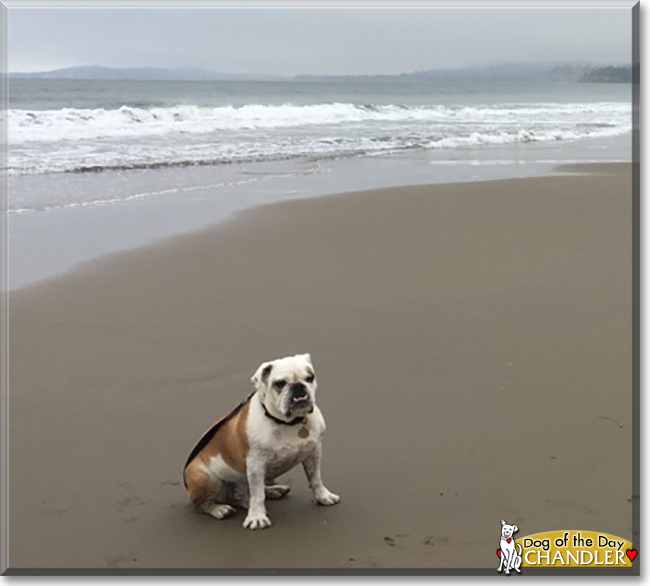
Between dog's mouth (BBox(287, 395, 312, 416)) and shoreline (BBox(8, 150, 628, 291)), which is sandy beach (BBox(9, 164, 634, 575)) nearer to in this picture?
shoreline (BBox(8, 150, 628, 291))

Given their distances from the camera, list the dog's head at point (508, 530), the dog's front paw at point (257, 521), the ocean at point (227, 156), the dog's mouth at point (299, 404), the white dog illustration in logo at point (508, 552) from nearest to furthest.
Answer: the white dog illustration in logo at point (508, 552) → the dog's head at point (508, 530) → the dog's mouth at point (299, 404) → the dog's front paw at point (257, 521) → the ocean at point (227, 156)

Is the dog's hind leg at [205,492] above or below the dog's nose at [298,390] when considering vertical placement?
below

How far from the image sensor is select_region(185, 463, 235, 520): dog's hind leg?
154 inches


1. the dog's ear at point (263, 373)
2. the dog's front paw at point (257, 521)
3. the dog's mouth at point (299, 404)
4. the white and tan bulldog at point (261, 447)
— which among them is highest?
the dog's ear at point (263, 373)

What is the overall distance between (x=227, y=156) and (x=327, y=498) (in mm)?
15373

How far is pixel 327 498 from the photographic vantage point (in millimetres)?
3926

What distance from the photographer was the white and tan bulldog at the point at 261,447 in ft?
12.3

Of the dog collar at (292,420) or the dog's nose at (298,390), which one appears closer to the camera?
the dog's nose at (298,390)

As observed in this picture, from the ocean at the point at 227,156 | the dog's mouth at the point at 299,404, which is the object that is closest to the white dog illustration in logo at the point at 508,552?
the dog's mouth at the point at 299,404

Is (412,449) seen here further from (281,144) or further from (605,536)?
(281,144)

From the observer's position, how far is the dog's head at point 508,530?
3.48 m

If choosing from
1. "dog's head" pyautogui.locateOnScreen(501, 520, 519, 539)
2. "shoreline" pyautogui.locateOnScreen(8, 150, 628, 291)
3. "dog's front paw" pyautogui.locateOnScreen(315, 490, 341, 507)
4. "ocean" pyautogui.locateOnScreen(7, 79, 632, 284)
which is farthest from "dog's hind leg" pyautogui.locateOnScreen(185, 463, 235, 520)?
"ocean" pyautogui.locateOnScreen(7, 79, 632, 284)

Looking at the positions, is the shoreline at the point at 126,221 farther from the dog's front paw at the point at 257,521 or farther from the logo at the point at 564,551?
the logo at the point at 564,551

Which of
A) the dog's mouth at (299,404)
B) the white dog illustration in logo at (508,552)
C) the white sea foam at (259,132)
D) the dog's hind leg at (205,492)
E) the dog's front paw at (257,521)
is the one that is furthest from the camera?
the white sea foam at (259,132)
